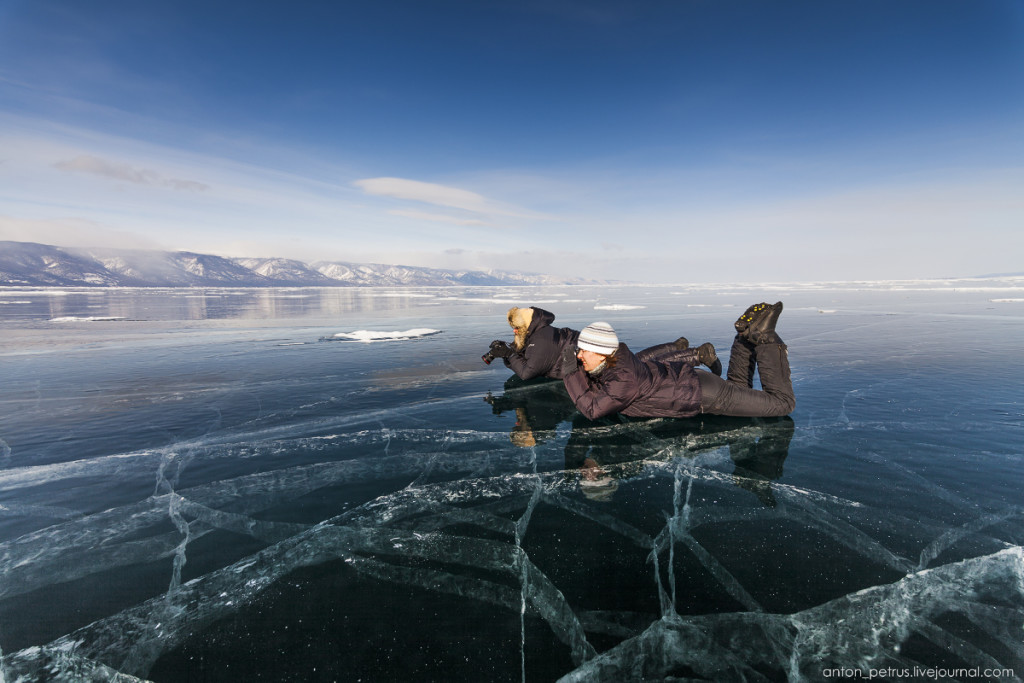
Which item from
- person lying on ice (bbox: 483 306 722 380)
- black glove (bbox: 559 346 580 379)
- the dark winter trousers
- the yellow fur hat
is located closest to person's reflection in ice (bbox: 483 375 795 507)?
the dark winter trousers

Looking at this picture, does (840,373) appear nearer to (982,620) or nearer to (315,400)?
(982,620)

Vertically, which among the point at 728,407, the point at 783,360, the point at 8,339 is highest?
the point at 783,360

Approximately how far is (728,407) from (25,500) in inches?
279

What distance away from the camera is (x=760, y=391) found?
5.11 metres

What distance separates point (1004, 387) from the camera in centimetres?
659

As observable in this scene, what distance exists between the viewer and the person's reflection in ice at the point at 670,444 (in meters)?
3.80

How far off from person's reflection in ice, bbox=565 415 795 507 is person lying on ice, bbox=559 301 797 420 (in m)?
0.19

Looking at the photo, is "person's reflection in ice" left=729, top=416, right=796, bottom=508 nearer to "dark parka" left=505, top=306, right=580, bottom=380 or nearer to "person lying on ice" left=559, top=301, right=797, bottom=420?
"person lying on ice" left=559, top=301, right=797, bottom=420

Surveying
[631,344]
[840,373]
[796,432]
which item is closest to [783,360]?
[796,432]

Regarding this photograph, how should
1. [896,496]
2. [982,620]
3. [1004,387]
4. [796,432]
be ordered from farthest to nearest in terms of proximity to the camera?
1. [1004,387]
2. [796,432]
3. [896,496]
4. [982,620]

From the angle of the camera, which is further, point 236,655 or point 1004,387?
point 1004,387

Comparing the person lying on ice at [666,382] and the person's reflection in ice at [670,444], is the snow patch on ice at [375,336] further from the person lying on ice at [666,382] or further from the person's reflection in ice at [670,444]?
the person lying on ice at [666,382]

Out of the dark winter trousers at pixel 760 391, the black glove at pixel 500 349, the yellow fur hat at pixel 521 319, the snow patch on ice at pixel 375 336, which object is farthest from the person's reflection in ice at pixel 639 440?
the snow patch on ice at pixel 375 336

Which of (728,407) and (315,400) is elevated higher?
(728,407)
